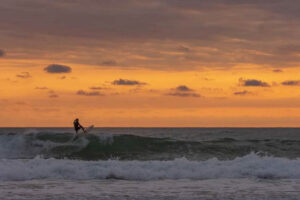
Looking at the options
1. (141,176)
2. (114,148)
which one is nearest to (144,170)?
(141,176)

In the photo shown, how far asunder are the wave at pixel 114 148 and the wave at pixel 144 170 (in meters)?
7.38

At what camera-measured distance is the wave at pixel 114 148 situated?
102ft

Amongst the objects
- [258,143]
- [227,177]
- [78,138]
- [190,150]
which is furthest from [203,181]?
[258,143]

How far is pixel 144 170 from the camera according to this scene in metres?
21.5

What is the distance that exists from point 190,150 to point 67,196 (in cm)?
1787

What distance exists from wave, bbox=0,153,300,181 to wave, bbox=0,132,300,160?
7381mm

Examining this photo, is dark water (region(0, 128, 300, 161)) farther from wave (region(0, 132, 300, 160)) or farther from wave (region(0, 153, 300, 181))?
wave (region(0, 153, 300, 181))

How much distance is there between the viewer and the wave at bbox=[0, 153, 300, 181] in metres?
21.0

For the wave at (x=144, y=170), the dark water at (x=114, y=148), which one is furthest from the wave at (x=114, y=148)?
the wave at (x=144, y=170)

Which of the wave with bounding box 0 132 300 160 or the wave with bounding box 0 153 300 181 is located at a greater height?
the wave with bounding box 0 132 300 160

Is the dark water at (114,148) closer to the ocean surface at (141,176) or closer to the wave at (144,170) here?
the ocean surface at (141,176)

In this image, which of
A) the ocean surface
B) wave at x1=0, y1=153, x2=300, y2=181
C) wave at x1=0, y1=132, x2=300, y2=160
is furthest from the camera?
wave at x1=0, y1=132, x2=300, y2=160

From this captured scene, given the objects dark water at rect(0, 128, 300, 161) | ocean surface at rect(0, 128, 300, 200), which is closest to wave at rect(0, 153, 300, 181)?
ocean surface at rect(0, 128, 300, 200)

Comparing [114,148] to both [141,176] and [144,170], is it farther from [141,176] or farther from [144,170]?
[141,176]
